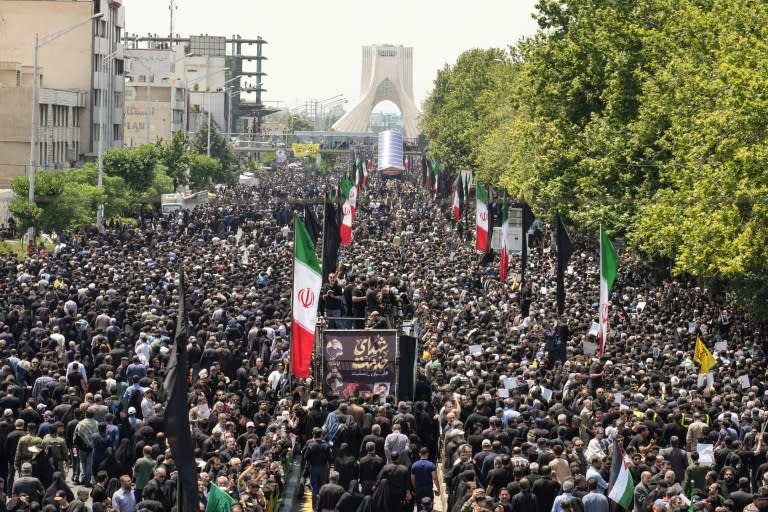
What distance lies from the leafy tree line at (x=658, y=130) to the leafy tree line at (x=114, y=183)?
15.4 m

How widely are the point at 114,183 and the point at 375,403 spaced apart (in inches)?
1783

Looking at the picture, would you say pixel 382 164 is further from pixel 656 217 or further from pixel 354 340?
pixel 354 340

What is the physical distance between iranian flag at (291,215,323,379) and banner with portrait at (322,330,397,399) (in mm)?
1037

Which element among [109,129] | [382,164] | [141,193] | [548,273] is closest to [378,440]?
[548,273]

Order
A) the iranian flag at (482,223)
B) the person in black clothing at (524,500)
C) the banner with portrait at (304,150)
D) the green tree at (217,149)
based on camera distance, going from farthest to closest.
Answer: the banner with portrait at (304,150) < the green tree at (217,149) < the iranian flag at (482,223) < the person in black clothing at (524,500)

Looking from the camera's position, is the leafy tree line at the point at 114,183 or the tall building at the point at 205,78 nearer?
the leafy tree line at the point at 114,183

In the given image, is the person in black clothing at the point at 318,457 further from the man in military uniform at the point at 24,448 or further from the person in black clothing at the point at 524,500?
the person in black clothing at the point at 524,500

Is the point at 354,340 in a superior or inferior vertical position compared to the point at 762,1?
inferior

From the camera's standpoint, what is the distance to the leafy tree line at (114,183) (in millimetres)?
53188

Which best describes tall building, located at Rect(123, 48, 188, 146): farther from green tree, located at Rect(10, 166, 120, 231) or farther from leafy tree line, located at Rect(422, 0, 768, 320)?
leafy tree line, located at Rect(422, 0, 768, 320)

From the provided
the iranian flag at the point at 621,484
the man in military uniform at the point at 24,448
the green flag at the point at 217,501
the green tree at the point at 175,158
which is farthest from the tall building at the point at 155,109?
the green flag at the point at 217,501

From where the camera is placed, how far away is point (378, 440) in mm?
18156

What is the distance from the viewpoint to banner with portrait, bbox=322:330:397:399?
2219 cm

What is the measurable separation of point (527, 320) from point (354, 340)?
32.9ft
